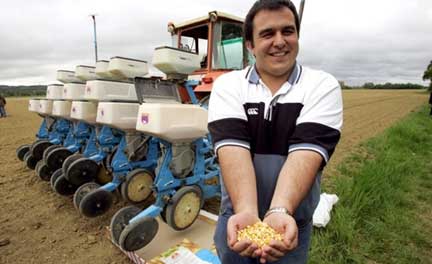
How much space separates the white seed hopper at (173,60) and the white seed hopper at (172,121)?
1.02 meters

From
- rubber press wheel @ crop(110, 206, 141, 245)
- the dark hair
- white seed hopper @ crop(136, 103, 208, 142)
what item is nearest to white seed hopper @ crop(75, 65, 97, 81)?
white seed hopper @ crop(136, 103, 208, 142)

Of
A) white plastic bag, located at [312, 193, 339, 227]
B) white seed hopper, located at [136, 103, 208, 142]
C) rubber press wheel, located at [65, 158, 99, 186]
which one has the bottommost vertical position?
white plastic bag, located at [312, 193, 339, 227]

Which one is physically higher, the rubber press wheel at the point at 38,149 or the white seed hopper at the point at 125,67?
the white seed hopper at the point at 125,67

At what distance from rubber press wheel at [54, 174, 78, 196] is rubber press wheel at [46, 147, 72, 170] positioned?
461 millimetres

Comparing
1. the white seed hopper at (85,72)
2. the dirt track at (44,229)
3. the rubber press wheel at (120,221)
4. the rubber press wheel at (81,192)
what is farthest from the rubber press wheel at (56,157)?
the rubber press wheel at (120,221)

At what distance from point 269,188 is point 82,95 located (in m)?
3.40

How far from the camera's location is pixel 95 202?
112 inches

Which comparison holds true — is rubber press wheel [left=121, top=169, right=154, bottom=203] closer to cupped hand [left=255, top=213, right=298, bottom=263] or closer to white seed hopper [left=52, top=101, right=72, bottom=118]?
white seed hopper [left=52, top=101, right=72, bottom=118]

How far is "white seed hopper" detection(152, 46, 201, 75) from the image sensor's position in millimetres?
3410

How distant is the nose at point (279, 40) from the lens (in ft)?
3.92

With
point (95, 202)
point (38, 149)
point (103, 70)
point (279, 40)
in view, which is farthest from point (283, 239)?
point (38, 149)

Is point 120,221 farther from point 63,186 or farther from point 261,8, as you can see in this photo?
point 261,8

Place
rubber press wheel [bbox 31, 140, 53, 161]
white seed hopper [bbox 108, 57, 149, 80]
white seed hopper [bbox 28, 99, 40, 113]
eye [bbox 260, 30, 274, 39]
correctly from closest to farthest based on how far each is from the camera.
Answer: eye [bbox 260, 30, 274, 39] < white seed hopper [bbox 108, 57, 149, 80] < rubber press wheel [bbox 31, 140, 53, 161] < white seed hopper [bbox 28, 99, 40, 113]

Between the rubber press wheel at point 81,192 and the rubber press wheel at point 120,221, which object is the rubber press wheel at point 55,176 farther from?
the rubber press wheel at point 120,221
